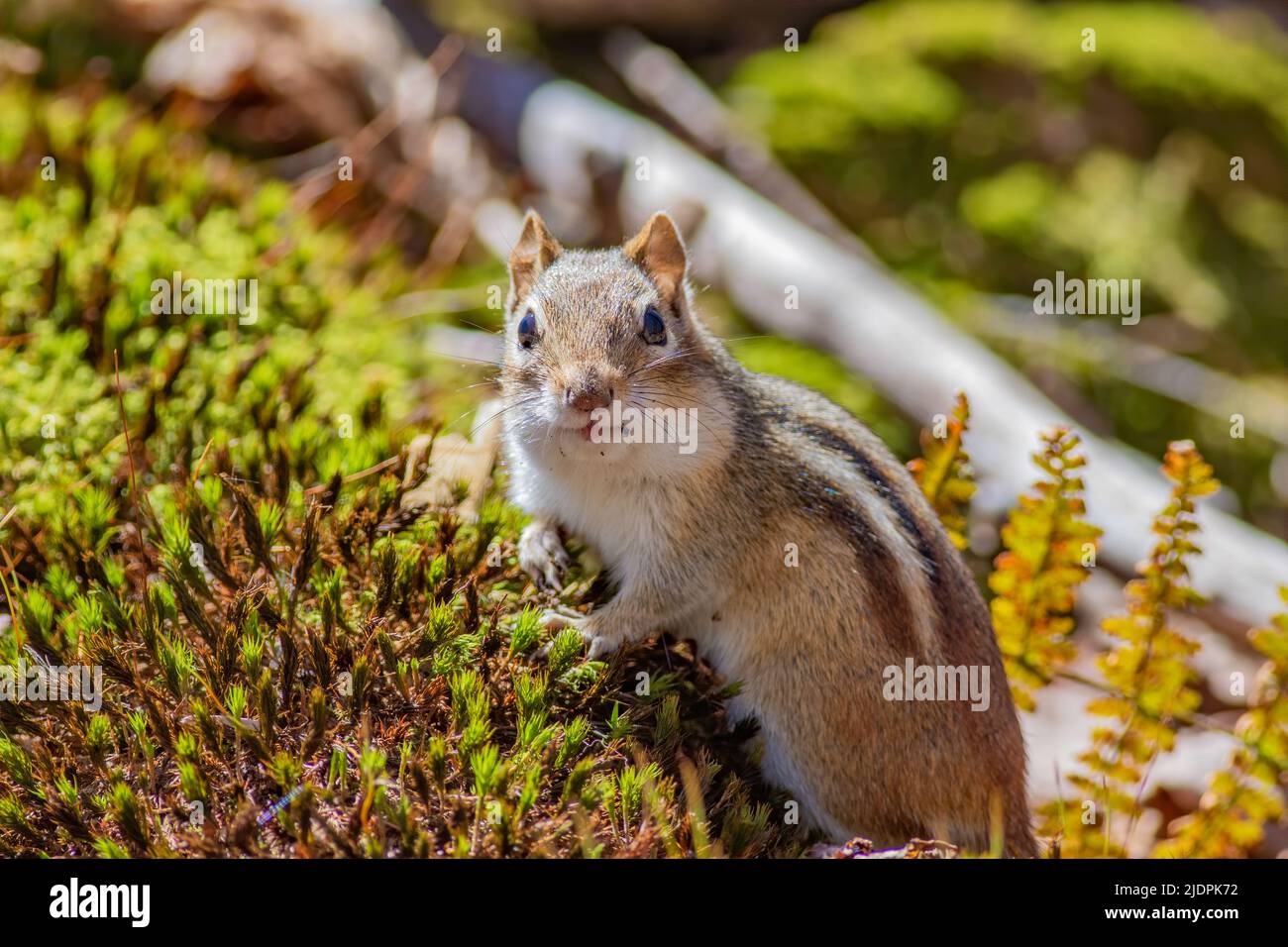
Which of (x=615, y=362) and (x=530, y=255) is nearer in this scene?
(x=615, y=362)

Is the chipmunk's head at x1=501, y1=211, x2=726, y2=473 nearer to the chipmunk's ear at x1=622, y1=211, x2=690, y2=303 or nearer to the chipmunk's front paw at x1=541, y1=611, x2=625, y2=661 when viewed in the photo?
the chipmunk's ear at x1=622, y1=211, x2=690, y2=303

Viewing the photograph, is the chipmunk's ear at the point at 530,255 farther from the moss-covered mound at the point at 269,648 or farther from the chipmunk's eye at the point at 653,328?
the moss-covered mound at the point at 269,648

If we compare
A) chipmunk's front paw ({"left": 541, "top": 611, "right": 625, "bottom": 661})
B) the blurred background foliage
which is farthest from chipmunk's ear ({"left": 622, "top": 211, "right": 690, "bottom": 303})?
the blurred background foliage

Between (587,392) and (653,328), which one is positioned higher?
(653,328)

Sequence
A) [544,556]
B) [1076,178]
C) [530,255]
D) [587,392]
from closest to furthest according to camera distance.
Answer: [587,392] < [544,556] < [530,255] < [1076,178]

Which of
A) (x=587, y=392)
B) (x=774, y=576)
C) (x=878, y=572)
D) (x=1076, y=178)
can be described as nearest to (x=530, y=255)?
(x=587, y=392)

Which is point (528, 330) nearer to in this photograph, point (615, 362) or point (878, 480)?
point (615, 362)
